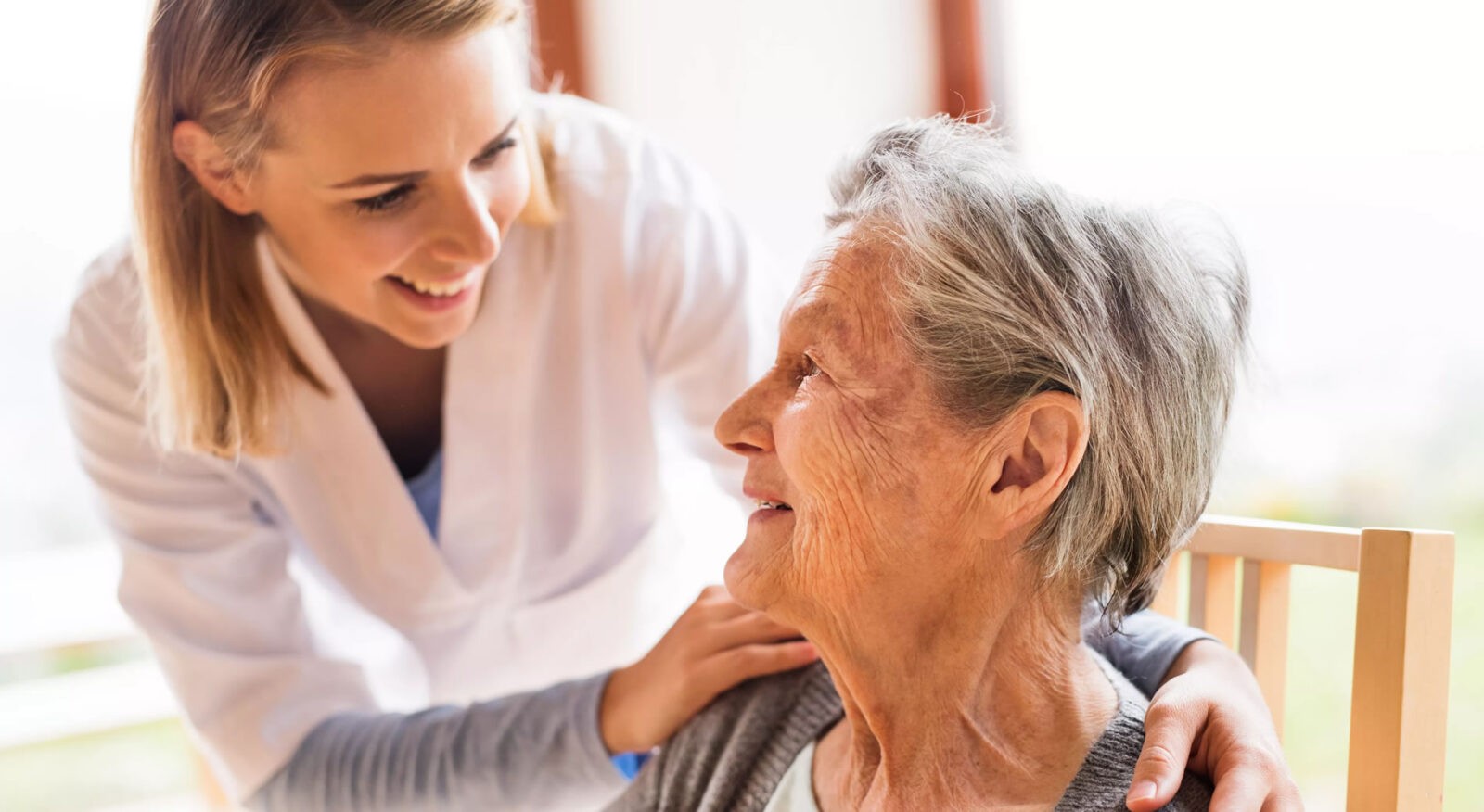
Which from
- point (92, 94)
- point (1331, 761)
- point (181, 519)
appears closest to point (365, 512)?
point (181, 519)

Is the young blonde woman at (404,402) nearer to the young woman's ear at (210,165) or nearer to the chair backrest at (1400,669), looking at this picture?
the young woman's ear at (210,165)

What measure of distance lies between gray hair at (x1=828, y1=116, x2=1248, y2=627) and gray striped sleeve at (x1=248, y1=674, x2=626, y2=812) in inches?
24.2

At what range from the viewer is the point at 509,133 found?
131 centimetres

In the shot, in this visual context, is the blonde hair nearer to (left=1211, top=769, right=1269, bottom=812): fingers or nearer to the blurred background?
the blurred background

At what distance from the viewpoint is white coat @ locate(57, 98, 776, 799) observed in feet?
4.87

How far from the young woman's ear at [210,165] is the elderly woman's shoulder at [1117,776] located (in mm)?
1020

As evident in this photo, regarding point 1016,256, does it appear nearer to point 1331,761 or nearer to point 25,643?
point 1331,761

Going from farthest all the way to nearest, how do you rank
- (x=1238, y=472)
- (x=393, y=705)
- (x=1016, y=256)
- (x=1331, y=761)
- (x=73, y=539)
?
(x=73, y=539), (x=1331, y=761), (x=393, y=705), (x=1238, y=472), (x=1016, y=256)

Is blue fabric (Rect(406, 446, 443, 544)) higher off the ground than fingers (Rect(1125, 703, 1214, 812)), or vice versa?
fingers (Rect(1125, 703, 1214, 812))

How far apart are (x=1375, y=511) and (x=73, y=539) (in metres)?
3.25

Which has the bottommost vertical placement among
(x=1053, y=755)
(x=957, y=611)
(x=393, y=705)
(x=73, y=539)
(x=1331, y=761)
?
(x=1331, y=761)

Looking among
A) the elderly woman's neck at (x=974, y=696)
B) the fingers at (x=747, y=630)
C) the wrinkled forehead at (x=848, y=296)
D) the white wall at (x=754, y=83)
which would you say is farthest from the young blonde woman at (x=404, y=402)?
the white wall at (x=754, y=83)

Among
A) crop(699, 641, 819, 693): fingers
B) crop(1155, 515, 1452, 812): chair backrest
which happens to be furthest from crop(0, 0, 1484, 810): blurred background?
crop(1155, 515, 1452, 812): chair backrest

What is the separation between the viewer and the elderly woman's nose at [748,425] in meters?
1.11
